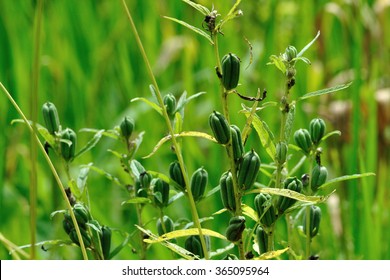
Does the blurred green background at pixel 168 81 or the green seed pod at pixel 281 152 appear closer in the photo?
the green seed pod at pixel 281 152

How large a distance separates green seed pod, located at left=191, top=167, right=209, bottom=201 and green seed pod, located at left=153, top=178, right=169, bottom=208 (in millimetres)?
20

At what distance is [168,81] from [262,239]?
41.2 inches

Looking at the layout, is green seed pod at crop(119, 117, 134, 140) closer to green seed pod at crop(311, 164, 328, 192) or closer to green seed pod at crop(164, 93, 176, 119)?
green seed pod at crop(164, 93, 176, 119)

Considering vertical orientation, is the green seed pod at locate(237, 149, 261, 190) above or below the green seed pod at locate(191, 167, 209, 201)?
above

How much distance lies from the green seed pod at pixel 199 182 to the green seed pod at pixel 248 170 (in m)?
0.05

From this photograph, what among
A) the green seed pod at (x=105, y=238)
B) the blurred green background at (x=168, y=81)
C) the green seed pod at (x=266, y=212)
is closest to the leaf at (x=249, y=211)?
the green seed pod at (x=266, y=212)

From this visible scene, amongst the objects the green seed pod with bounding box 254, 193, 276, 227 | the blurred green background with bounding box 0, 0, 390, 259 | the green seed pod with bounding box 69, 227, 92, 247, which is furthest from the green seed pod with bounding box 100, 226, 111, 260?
the blurred green background with bounding box 0, 0, 390, 259

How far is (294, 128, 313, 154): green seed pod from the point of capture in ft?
1.60

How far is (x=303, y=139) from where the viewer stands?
49 centimetres

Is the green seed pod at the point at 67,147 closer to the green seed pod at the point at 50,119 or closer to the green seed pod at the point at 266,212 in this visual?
the green seed pod at the point at 50,119

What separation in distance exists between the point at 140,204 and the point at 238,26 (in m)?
0.92

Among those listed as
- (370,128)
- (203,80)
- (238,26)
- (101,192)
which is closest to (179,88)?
(203,80)

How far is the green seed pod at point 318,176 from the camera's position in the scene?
49cm

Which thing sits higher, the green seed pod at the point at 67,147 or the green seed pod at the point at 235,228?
the green seed pod at the point at 67,147
